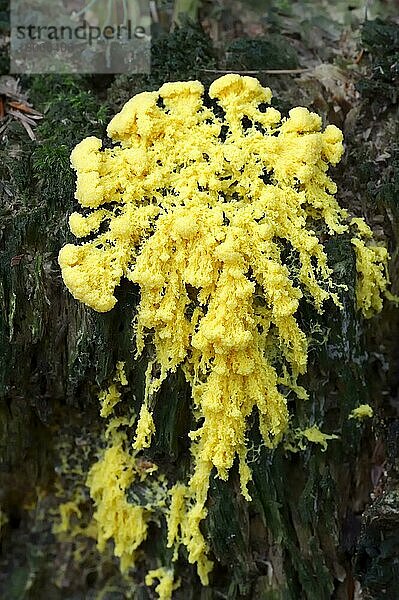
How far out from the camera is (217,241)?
6.30 ft

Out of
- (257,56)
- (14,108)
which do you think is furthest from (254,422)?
(14,108)

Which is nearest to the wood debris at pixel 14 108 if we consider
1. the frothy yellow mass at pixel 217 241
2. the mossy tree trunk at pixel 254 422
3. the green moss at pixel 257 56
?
the mossy tree trunk at pixel 254 422

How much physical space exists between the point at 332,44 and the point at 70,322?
1808 millimetres

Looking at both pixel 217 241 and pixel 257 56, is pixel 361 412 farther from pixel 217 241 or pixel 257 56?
pixel 257 56

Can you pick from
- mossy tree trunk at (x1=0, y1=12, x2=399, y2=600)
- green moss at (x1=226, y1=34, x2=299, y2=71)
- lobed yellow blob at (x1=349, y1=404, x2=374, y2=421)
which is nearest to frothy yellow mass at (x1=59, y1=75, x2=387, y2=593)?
mossy tree trunk at (x1=0, y1=12, x2=399, y2=600)

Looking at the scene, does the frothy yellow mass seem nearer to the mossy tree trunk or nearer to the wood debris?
the mossy tree trunk

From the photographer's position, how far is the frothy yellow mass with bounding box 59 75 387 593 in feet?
6.38

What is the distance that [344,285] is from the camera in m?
2.11

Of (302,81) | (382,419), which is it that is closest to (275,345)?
(382,419)

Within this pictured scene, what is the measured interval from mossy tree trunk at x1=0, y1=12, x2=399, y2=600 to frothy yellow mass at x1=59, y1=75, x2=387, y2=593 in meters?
0.11

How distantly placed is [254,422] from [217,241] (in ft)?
2.31

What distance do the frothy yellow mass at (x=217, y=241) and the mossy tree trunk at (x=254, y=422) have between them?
11cm

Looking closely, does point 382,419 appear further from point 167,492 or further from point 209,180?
point 209,180

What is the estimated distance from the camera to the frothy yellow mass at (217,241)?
1943 millimetres
